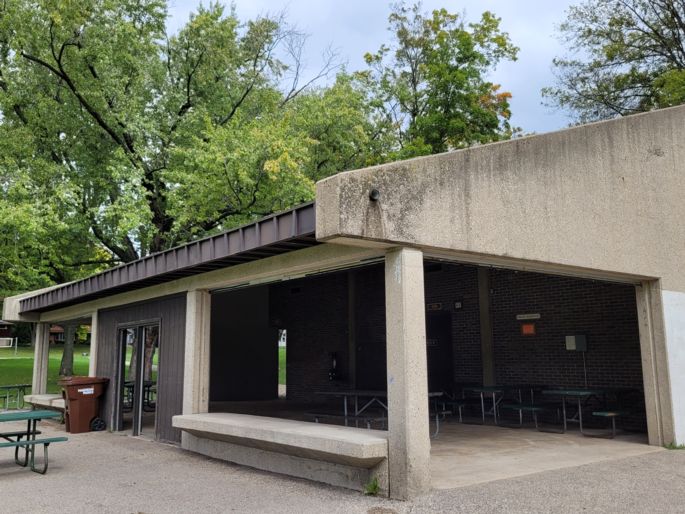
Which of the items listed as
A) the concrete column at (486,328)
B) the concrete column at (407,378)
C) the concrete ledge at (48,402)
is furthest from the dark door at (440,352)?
the concrete ledge at (48,402)

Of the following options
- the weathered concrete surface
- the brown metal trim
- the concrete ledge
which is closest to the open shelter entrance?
the weathered concrete surface

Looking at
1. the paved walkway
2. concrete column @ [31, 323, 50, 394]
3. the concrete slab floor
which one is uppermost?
concrete column @ [31, 323, 50, 394]

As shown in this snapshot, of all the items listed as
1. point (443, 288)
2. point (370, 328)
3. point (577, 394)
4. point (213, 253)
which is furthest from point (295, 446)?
point (370, 328)

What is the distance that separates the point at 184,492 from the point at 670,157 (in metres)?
8.17

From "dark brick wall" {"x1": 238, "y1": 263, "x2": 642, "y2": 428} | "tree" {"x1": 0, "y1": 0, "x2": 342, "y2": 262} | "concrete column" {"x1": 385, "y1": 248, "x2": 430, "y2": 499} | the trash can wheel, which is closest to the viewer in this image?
"concrete column" {"x1": 385, "y1": 248, "x2": 430, "y2": 499}

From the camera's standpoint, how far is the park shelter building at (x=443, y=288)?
591 cm

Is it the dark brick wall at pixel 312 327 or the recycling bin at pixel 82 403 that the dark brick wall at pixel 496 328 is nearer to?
the dark brick wall at pixel 312 327

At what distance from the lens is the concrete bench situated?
5914 millimetres

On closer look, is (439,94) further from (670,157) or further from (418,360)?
(418,360)

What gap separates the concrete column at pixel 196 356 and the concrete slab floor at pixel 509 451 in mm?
3543

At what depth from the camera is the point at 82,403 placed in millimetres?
11625

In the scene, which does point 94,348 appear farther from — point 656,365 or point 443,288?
point 656,365

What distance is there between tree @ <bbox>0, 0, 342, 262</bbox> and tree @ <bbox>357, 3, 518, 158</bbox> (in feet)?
19.6

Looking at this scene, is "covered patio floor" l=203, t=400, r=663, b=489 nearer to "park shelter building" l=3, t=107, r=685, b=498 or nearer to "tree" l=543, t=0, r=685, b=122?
"park shelter building" l=3, t=107, r=685, b=498
